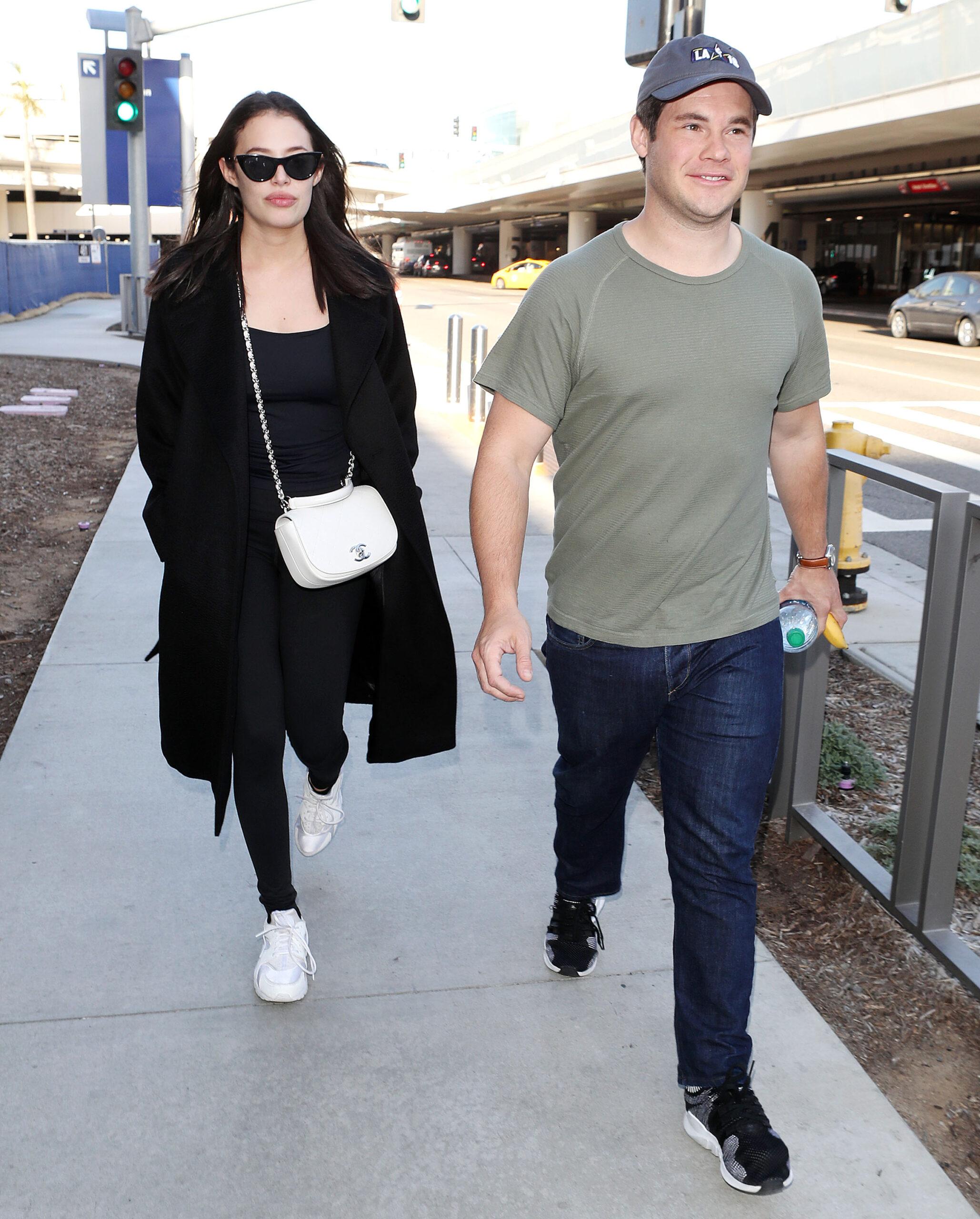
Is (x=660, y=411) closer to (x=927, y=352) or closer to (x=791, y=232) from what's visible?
(x=927, y=352)

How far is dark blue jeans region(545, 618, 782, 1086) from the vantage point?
2.53 metres

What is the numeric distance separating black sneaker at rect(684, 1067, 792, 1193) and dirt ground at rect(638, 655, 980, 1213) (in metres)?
0.23

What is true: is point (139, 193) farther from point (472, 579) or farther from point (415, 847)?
point (415, 847)

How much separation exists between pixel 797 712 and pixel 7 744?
2675 millimetres

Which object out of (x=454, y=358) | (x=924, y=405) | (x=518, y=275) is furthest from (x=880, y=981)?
(x=518, y=275)

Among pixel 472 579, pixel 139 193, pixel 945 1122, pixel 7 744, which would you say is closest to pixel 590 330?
pixel 945 1122

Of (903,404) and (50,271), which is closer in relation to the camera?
(903,404)

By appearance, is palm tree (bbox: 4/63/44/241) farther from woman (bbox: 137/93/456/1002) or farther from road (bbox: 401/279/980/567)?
woman (bbox: 137/93/456/1002)

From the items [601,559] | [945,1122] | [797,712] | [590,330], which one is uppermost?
[590,330]

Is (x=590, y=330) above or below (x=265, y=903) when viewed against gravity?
above

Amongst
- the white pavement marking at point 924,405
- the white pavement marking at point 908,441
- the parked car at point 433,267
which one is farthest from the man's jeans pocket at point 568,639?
the parked car at point 433,267

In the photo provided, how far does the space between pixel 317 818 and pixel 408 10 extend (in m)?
13.4

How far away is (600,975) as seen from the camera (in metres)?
3.16

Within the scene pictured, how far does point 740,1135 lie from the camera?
245 cm
